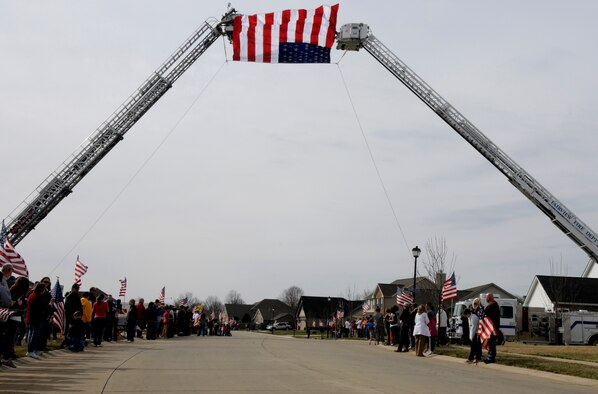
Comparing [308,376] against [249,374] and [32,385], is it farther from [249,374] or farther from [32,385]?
[32,385]

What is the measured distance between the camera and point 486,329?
65.7 feet

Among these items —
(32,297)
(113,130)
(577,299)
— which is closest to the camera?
(32,297)

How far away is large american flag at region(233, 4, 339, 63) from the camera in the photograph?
25.3 m

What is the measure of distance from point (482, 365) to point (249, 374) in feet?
29.1

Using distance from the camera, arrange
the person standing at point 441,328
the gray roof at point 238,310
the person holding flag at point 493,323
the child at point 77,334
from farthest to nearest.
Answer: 1. the gray roof at point 238,310
2. the person standing at point 441,328
3. the child at point 77,334
4. the person holding flag at point 493,323

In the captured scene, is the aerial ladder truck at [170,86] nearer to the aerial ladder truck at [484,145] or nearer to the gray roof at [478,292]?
the aerial ladder truck at [484,145]

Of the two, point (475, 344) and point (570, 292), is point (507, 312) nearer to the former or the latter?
point (475, 344)

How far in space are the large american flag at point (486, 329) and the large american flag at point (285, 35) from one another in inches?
443

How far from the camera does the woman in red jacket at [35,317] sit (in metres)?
16.7

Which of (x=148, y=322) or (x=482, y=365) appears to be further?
(x=148, y=322)

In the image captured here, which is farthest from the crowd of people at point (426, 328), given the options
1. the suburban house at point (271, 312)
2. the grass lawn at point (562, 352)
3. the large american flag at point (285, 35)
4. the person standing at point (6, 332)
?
the suburban house at point (271, 312)

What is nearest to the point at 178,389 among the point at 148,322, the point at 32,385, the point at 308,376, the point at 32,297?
the point at 32,385

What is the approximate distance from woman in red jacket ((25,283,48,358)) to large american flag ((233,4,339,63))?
11883 millimetres

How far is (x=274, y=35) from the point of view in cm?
2530
